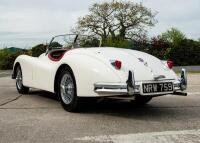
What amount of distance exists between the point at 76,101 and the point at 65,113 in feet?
0.86

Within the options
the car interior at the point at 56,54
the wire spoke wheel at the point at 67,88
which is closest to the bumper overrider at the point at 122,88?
the wire spoke wheel at the point at 67,88

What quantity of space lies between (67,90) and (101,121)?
3.81 ft

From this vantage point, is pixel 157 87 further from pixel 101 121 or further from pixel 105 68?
pixel 101 121

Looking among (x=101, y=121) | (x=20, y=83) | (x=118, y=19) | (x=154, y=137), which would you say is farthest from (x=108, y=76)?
(x=118, y=19)

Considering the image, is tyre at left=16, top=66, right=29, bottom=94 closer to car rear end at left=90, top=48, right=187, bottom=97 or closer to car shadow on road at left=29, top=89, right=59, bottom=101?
car shadow on road at left=29, top=89, right=59, bottom=101

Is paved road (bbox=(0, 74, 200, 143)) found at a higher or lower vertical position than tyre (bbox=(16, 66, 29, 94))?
lower

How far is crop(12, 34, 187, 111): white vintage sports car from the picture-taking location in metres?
6.50

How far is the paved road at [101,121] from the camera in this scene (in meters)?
5.33

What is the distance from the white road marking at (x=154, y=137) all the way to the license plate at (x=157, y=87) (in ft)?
3.42

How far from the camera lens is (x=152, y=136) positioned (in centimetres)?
540

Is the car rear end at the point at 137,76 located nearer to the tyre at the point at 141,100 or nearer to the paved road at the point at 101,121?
the paved road at the point at 101,121

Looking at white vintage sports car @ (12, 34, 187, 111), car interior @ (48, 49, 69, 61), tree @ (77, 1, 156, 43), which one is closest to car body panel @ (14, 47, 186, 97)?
white vintage sports car @ (12, 34, 187, 111)

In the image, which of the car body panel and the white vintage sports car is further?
the car body panel

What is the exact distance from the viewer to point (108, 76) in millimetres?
6547
